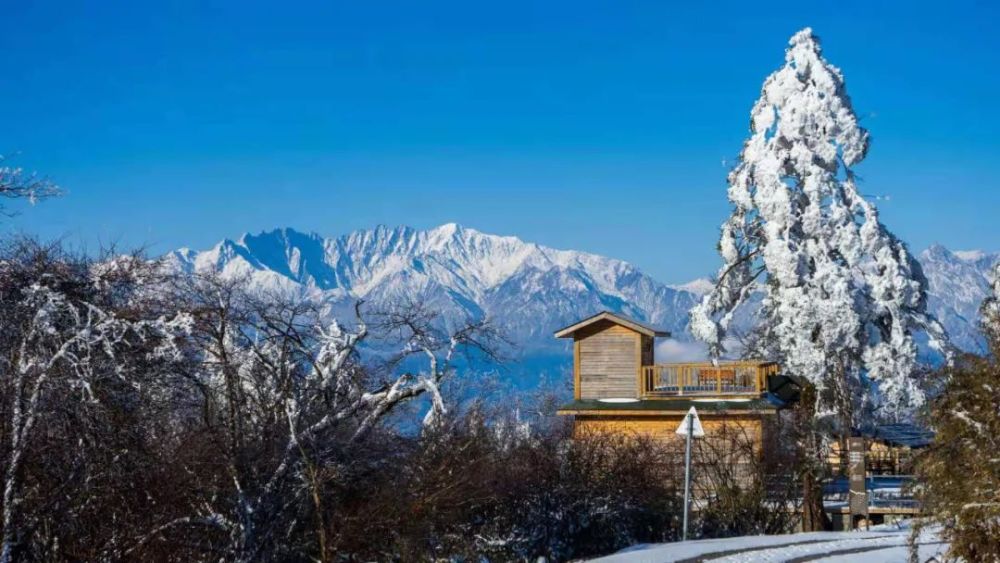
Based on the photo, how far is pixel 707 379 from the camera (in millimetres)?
41500

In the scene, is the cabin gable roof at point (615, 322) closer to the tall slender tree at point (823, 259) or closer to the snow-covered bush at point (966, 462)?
the tall slender tree at point (823, 259)

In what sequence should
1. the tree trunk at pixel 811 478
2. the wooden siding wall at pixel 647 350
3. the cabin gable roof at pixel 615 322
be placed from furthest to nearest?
the wooden siding wall at pixel 647 350 → the cabin gable roof at pixel 615 322 → the tree trunk at pixel 811 478

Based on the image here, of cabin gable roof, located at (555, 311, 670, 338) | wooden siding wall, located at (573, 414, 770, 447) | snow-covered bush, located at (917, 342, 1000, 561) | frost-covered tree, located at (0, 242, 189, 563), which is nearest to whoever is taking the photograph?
frost-covered tree, located at (0, 242, 189, 563)

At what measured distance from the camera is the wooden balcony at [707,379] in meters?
38.9

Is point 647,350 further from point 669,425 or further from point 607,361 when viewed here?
point 669,425

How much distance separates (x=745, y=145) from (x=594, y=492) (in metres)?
17.3

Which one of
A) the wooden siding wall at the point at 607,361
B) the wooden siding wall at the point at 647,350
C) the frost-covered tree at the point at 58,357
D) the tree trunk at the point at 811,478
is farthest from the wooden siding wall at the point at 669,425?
the frost-covered tree at the point at 58,357

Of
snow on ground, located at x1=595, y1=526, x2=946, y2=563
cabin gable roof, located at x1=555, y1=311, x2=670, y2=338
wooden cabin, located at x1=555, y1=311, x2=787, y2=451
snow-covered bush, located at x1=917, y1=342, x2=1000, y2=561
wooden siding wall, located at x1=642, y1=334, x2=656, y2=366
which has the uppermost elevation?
cabin gable roof, located at x1=555, y1=311, x2=670, y2=338

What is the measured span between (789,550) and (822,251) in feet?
57.8

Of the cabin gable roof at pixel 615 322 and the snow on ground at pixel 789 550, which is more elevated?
A: the cabin gable roof at pixel 615 322

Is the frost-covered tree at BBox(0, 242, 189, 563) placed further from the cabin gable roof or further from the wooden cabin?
the cabin gable roof

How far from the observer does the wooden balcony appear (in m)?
38.9

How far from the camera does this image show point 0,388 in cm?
1266

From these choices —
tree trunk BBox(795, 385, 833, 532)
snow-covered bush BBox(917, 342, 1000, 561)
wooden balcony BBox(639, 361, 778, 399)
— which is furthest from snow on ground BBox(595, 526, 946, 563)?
wooden balcony BBox(639, 361, 778, 399)
